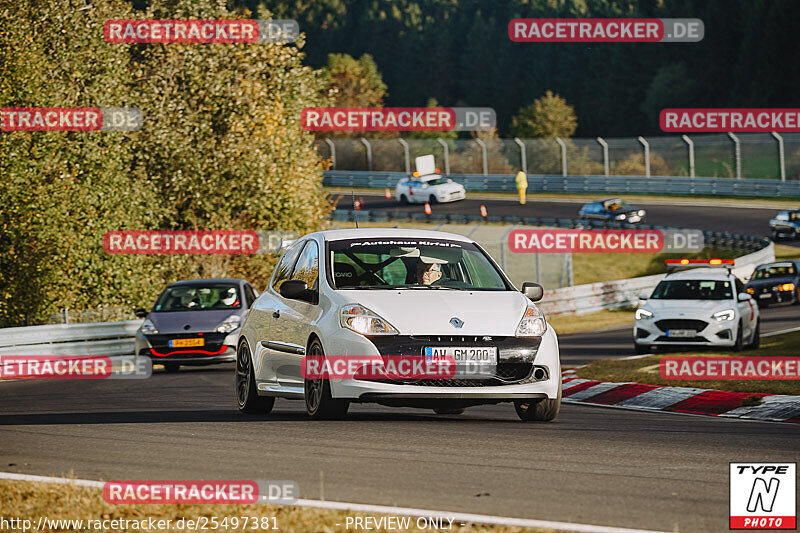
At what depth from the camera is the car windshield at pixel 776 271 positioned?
125 feet

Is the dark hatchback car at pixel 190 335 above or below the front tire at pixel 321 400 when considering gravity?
below

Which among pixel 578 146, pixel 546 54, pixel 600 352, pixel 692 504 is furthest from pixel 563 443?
pixel 546 54

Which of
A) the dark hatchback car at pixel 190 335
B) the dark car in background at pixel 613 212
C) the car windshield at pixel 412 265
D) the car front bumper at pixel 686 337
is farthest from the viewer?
the dark car in background at pixel 613 212

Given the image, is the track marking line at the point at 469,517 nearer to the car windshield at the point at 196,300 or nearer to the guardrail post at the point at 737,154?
the car windshield at the point at 196,300

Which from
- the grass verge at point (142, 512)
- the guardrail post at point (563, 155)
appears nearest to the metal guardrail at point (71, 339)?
the grass verge at point (142, 512)

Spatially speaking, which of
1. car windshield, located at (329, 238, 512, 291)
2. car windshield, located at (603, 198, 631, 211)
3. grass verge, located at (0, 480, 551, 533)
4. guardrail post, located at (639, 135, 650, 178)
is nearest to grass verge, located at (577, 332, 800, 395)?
car windshield, located at (329, 238, 512, 291)

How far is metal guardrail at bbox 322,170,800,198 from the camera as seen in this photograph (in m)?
64.9

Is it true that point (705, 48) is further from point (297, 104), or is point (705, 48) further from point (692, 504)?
point (692, 504)

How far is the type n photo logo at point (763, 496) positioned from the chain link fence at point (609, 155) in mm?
57839

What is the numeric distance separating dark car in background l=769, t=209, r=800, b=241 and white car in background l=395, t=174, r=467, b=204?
19.8 metres

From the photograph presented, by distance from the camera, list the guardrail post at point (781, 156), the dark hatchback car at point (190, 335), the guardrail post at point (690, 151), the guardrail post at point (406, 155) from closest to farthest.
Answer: the dark hatchback car at point (190, 335)
the guardrail post at point (781, 156)
the guardrail post at point (690, 151)
the guardrail post at point (406, 155)

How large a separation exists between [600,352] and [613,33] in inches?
3213

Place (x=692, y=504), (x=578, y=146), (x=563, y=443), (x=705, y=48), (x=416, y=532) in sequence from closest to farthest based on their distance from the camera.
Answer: (x=416, y=532) → (x=692, y=504) → (x=563, y=443) → (x=578, y=146) → (x=705, y=48)

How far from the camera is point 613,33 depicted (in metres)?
103
